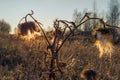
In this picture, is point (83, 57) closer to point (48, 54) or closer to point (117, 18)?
point (48, 54)

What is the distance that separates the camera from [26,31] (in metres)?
2.31

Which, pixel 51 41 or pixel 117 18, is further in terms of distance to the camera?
pixel 117 18

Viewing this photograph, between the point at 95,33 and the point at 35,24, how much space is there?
0.43 metres

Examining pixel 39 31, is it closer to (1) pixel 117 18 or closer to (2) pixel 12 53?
(2) pixel 12 53

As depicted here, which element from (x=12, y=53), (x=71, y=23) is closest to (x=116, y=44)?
(x=71, y=23)

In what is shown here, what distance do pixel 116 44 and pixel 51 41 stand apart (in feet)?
1.50

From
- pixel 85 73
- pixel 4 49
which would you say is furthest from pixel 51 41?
pixel 4 49

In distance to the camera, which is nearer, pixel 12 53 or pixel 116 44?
pixel 116 44

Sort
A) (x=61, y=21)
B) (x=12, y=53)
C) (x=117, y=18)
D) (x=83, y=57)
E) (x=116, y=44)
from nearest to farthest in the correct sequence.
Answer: (x=116, y=44)
(x=61, y=21)
(x=83, y=57)
(x=12, y=53)
(x=117, y=18)

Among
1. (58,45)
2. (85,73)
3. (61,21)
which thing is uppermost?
(61,21)

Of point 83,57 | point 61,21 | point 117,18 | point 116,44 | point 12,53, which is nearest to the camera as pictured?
point 116,44

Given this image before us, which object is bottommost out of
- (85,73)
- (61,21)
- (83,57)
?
(83,57)

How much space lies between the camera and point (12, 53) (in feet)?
33.4

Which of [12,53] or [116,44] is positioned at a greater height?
[116,44]
